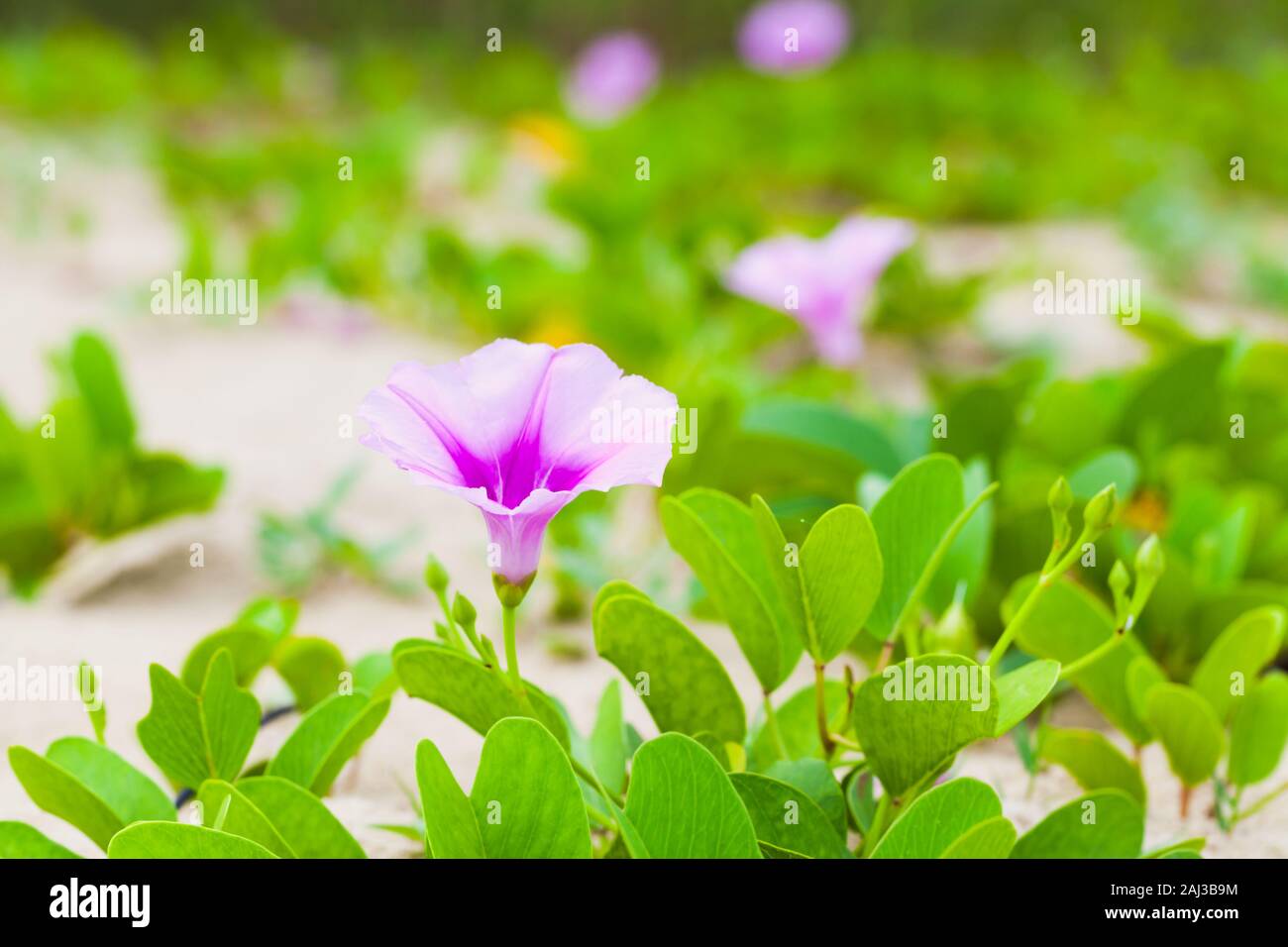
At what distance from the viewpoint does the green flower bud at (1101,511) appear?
92 centimetres

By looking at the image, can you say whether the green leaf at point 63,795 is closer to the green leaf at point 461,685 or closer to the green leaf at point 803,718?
the green leaf at point 461,685

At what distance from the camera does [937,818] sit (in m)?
0.97

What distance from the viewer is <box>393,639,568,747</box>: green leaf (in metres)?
0.98

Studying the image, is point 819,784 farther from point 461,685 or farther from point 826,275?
point 826,275

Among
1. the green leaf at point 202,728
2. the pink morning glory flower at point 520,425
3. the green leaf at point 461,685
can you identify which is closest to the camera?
the pink morning glory flower at point 520,425

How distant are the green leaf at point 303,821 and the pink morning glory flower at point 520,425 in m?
0.25

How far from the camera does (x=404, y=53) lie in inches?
255

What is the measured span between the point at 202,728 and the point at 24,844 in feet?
0.47

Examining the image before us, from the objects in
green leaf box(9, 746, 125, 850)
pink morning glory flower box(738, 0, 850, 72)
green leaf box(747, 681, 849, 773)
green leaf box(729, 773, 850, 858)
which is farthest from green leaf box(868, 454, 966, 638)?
pink morning glory flower box(738, 0, 850, 72)

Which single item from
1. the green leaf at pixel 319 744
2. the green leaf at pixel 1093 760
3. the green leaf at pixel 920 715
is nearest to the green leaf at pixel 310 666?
the green leaf at pixel 319 744

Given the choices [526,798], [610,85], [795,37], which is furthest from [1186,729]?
[610,85]

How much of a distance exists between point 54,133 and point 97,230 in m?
1.15

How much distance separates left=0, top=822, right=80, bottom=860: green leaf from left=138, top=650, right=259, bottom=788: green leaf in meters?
0.09

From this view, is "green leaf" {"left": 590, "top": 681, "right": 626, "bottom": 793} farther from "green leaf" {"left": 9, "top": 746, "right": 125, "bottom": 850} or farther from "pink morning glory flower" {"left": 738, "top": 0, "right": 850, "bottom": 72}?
"pink morning glory flower" {"left": 738, "top": 0, "right": 850, "bottom": 72}
